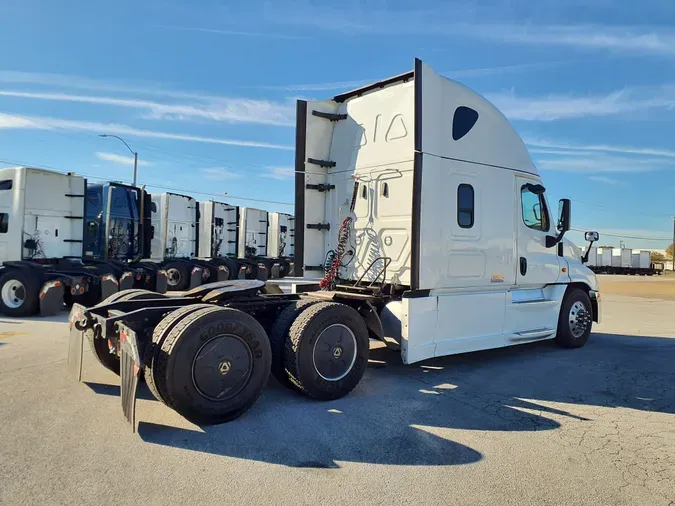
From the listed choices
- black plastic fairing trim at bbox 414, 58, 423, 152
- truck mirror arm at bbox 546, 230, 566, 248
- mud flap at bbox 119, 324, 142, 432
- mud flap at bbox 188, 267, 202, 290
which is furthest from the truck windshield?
truck mirror arm at bbox 546, 230, 566, 248

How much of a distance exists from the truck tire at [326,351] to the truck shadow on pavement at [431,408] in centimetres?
19

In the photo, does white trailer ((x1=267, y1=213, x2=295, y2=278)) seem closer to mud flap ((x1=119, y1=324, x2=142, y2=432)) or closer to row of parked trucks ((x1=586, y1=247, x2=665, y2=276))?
mud flap ((x1=119, y1=324, x2=142, y2=432))

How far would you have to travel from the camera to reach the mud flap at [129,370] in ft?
13.4

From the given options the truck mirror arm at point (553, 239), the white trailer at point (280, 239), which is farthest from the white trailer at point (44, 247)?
the white trailer at point (280, 239)

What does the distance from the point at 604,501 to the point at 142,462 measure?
3.28 meters

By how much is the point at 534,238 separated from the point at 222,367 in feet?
17.8

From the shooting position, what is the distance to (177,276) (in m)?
17.3

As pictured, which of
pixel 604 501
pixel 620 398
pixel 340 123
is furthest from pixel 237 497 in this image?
pixel 340 123

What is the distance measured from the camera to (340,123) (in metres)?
7.42

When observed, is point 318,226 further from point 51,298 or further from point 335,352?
point 51,298

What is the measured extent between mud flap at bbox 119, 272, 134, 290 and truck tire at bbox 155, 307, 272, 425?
395 inches

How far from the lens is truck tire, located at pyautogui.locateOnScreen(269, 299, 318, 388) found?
203 inches

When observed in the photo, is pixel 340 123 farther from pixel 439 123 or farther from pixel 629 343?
pixel 629 343

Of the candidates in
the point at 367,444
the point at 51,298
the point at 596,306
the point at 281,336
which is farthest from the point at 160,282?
the point at 367,444
